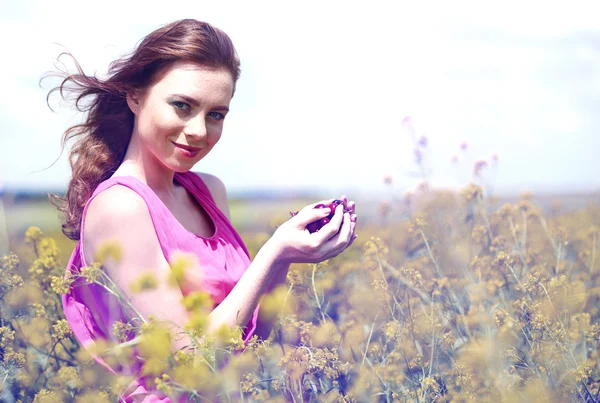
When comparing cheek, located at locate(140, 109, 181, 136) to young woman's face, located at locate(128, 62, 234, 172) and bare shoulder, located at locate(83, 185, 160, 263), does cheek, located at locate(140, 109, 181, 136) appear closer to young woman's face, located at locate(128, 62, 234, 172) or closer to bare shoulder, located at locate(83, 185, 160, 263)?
young woman's face, located at locate(128, 62, 234, 172)

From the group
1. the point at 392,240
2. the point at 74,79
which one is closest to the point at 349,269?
the point at 392,240

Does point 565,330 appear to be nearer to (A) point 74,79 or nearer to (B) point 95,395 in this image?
(B) point 95,395

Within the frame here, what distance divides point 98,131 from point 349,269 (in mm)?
747

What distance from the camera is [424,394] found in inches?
50.1

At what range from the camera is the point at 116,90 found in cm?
140

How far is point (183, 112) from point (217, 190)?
0.50m

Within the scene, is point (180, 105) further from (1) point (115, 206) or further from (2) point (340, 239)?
(2) point (340, 239)

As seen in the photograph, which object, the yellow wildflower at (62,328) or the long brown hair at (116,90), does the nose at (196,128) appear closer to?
the long brown hair at (116,90)

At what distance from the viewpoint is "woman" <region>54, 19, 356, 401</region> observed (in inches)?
46.6

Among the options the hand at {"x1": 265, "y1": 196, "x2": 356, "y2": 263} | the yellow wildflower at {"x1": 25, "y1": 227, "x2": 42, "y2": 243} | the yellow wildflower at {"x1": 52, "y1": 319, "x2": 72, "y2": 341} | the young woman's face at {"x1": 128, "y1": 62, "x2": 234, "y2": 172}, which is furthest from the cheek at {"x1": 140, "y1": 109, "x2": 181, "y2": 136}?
the yellow wildflower at {"x1": 25, "y1": 227, "x2": 42, "y2": 243}

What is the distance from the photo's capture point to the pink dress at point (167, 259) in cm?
123

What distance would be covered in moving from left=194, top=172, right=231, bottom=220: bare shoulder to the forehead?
1.49 ft

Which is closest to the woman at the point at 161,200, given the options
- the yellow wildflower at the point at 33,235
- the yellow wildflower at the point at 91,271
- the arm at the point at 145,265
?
the arm at the point at 145,265

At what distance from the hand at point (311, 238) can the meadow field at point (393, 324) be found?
0.49 feet
